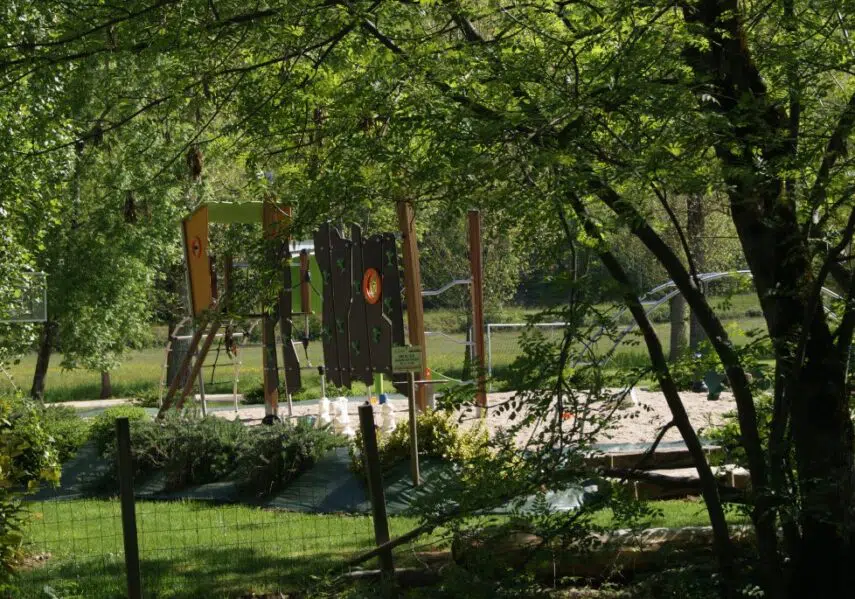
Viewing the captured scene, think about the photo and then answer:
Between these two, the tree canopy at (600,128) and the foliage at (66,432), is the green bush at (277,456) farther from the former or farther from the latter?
the tree canopy at (600,128)

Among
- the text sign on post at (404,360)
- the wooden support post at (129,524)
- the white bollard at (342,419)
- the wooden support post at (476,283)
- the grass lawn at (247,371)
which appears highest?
the wooden support post at (476,283)

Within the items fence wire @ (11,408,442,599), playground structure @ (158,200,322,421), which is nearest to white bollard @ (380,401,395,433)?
fence wire @ (11,408,442,599)

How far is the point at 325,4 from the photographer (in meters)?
5.71

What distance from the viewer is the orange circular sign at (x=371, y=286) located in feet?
42.0

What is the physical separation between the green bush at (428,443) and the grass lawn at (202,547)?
1112mm

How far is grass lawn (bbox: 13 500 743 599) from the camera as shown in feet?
24.5

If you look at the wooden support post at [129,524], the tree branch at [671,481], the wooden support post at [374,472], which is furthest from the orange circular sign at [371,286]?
the tree branch at [671,481]

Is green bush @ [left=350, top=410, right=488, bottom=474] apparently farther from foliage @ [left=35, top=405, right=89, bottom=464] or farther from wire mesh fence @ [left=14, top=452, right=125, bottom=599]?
foliage @ [left=35, top=405, right=89, bottom=464]

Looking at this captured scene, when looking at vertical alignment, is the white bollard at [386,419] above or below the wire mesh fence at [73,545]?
above

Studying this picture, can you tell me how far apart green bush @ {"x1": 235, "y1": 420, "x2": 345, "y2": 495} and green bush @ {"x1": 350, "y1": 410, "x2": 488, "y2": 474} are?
1.44 feet

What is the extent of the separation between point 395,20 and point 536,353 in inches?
84.6

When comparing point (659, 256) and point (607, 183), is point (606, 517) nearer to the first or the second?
point (659, 256)

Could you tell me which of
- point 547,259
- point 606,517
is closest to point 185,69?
point 547,259

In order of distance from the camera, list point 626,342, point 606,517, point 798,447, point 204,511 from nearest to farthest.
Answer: point 626,342 < point 798,447 < point 606,517 < point 204,511
